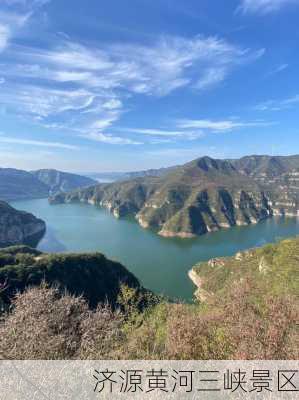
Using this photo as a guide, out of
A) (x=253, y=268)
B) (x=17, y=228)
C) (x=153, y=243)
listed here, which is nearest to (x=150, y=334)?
(x=253, y=268)

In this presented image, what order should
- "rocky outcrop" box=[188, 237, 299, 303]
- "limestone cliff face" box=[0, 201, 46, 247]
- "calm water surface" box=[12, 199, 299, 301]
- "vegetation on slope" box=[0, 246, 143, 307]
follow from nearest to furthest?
"rocky outcrop" box=[188, 237, 299, 303], "vegetation on slope" box=[0, 246, 143, 307], "calm water surface" box=[12, 199, 299, 301], "limestone cliff face" box=[0, 201, 46, 247]

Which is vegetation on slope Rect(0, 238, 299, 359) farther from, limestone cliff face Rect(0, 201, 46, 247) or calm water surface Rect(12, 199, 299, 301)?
limestone cliff face Rect(0, 201, 46, 247)

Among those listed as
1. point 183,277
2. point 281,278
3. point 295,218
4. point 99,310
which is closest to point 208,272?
point 183,277

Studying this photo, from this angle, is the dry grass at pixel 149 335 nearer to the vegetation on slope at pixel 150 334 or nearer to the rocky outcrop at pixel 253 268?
the vegetation on slope at pixel 150 334

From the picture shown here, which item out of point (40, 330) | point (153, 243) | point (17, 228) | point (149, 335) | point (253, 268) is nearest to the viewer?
point (40, 330)

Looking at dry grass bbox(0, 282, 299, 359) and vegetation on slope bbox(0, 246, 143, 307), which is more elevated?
dry grass bbox(0, 282, 299, 359)

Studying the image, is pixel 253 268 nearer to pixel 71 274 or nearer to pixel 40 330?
pixel 71 274

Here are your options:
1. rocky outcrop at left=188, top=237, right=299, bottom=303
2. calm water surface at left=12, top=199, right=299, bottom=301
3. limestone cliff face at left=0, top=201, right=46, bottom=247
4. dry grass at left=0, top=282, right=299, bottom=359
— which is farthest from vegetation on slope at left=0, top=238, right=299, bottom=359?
limestone cliff face at left=0, top=201, right=46, bottom=247
